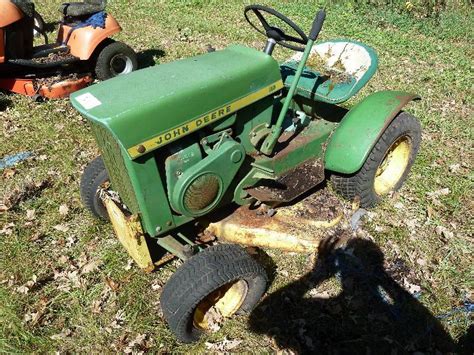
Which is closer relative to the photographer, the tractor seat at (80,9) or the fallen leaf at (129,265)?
the fallen leaf at (129,265)

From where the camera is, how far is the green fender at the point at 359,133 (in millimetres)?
3191

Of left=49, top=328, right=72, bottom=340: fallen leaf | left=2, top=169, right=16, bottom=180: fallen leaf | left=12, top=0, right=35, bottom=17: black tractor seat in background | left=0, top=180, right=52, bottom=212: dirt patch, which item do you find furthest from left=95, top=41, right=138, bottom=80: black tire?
left=49, top=328, right=72, bottom=340: fallen leaf

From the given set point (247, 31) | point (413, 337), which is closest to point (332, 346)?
point (413, 337)

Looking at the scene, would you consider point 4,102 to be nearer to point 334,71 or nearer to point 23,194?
point 23,194

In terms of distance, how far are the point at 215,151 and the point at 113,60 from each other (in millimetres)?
3762

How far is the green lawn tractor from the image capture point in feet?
8.16

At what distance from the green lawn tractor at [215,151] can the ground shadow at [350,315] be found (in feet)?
0.98

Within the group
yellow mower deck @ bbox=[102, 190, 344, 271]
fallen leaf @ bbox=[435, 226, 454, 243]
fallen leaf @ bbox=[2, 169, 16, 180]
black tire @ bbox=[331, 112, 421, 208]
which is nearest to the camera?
yellow mower deck @ bbox=[102, 190, 344, 271]

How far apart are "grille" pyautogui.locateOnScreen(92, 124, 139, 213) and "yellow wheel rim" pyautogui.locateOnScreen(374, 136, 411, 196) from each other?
2172 millimetres

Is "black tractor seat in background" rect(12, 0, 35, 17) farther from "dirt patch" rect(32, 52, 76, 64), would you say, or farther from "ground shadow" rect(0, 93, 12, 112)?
"ground shadow" rect(0, 93, 12, 112)

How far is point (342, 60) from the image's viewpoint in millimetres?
3932

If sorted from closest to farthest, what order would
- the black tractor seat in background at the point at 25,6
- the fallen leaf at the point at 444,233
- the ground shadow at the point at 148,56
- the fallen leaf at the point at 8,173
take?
the fallen leaf at the point at 444,233, the fallen leaf at the point at 8,173, the black tractor seat in background at the point at 25,6, the ground shadow at the point at 148,56

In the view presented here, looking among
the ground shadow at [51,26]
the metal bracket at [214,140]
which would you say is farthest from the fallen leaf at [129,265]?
the ground shadow at [51,26]

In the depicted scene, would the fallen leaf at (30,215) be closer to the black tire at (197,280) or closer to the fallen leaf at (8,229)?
the fallen leaf at (8,229)
